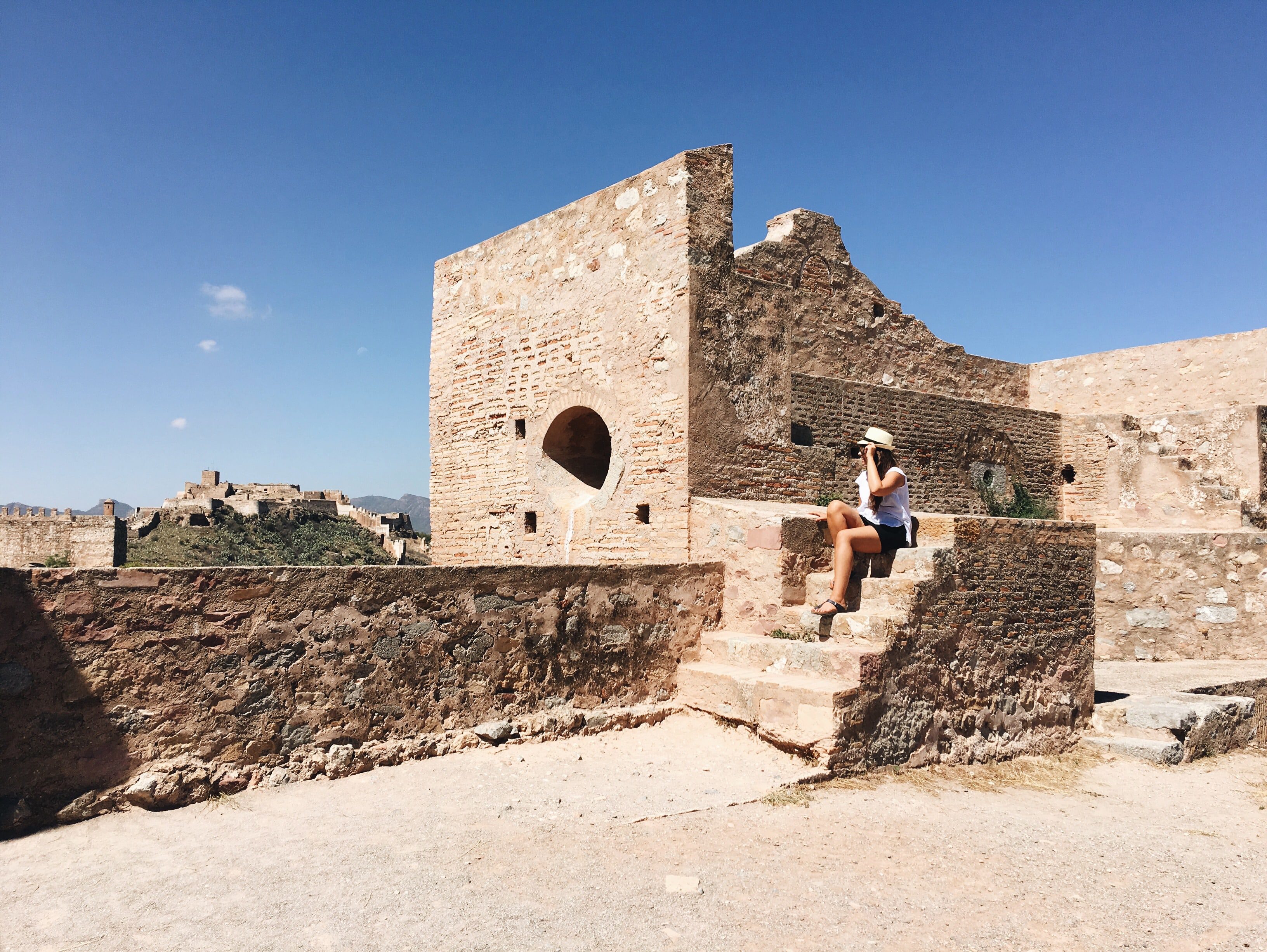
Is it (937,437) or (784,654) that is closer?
(784,654)

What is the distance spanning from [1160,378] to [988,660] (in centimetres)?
866

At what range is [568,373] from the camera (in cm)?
827

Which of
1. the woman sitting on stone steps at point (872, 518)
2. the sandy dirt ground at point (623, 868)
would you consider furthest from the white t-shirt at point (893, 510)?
the sandy dirt ground at point (623, 868)

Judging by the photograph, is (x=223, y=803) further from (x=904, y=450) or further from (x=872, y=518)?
(x=904, y=450)

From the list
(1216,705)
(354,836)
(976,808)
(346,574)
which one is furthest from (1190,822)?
(346,574)

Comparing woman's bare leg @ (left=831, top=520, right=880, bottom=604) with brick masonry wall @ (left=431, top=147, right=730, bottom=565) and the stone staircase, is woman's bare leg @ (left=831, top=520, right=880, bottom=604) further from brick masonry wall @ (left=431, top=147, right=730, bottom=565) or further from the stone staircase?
brick masonry wall @ (left=431, top=147, right=730, bottom=565)

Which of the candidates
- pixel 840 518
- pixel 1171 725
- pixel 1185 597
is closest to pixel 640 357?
pixel 840 518

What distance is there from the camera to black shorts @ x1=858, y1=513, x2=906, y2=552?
19.3ft

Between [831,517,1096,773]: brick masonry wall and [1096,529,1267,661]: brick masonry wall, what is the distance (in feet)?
9.61

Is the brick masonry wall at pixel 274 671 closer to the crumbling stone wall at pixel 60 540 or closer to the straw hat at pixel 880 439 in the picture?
the straw hat at pixel 880 439

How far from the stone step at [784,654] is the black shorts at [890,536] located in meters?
0.82

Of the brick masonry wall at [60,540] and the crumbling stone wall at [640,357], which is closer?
the crumbling stone wall at [640,357]

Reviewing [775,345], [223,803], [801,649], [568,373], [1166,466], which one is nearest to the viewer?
[223,803]

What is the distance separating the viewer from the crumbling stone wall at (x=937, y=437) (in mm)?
8055
